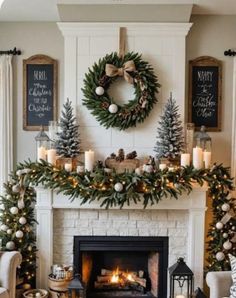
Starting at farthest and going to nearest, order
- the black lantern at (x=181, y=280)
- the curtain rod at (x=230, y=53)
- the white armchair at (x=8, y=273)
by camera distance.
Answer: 1. the curtain rod at (x=230, y=53)
2. the black lantern at (x=181, y=280)
3. the white armchair at (x=8, y=273)

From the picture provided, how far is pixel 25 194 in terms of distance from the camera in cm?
436

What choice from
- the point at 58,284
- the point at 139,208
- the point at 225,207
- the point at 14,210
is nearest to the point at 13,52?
the point at 14,210

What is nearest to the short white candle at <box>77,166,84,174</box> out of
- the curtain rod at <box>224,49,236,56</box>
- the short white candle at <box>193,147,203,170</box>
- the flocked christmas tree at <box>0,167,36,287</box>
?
the flocked christmas tree at <box>0,167,36,287</box>

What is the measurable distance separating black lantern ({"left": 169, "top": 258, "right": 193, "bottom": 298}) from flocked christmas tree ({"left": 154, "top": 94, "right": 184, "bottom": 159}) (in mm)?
1026

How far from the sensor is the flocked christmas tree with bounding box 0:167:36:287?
167 inches

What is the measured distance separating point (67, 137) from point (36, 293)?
5.07ft

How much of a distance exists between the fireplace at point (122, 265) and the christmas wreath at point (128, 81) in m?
1.19

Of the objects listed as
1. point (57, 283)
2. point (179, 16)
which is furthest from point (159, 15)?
point (57, 283)

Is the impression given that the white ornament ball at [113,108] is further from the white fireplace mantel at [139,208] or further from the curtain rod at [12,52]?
the curtain rod at [12,52]

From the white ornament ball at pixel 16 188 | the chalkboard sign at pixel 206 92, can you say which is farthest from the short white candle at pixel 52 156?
the chalkboard sign at pixel 206 92

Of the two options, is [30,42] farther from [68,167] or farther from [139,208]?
[139,208]

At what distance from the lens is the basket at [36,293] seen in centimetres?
417

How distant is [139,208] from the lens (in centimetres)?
430

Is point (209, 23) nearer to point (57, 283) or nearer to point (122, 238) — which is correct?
point (122, 238)
